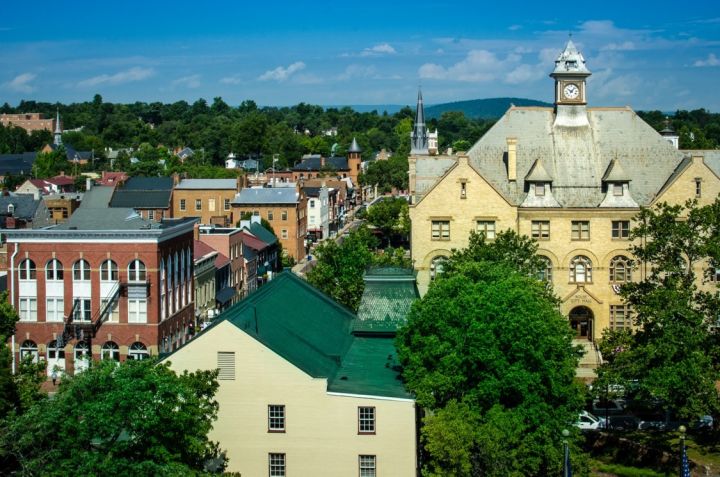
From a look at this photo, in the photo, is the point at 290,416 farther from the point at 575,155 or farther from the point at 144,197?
the point at 144,197

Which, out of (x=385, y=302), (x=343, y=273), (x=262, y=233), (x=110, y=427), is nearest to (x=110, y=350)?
(x=343, y=273)

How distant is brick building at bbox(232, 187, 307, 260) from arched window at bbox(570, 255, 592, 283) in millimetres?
63101

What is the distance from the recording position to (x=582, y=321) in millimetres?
77562

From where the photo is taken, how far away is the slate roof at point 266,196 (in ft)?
445

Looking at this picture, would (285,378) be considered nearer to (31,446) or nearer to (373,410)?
(373,410)

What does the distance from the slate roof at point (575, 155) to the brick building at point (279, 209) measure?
189 feet

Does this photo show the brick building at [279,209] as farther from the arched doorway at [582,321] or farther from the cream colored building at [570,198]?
the arched doorway at [582,321]

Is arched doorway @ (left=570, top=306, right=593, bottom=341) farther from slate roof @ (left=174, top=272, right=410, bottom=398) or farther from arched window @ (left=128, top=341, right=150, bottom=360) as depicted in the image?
arched window @ (left=128, top=341, right=150, bottom=360)

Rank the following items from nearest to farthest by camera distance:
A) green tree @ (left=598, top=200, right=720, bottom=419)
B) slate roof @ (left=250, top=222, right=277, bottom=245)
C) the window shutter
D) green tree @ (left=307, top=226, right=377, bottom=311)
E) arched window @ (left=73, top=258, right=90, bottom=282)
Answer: the window shutter < green tree @ (left=598, top=200, right=720, bottom=419) < arched window @ (left=73, top=258, right=90, bottom=282) < green tree @ (left=307, top=226, right=377, bottom=311) < slate roof @ (left=250, top=222, right=277, bottom=245)

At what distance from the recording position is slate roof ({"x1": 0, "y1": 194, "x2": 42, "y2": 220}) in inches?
4766

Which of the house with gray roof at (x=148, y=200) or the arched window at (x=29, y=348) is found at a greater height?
the house with gray roof at (x=148, y=200)

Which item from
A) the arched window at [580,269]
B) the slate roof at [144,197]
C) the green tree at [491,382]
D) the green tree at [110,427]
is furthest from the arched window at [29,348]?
the slate roof at [144,197]

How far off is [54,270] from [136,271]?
5707mm

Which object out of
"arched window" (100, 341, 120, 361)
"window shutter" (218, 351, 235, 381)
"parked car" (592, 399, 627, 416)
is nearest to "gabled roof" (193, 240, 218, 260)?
"arched window" (100, 341, 120, 361)
